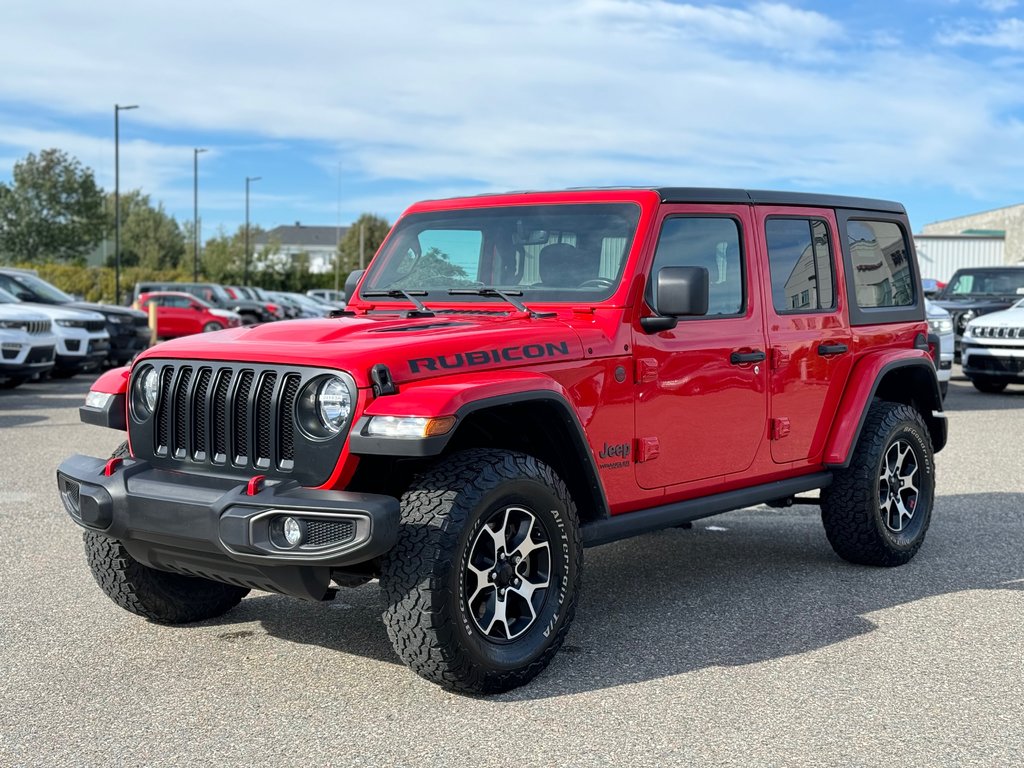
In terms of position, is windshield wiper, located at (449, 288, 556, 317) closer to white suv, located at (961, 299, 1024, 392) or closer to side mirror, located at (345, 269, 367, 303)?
side mirror, located at (345, 269, 367, 303)

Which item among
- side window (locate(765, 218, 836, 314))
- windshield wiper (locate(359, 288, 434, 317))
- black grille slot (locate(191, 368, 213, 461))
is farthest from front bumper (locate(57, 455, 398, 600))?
side window (locate(765, 218, 836, 314))

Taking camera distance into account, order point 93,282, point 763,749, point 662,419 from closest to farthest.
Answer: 1. point 763,749
2. point 662,419
3. point 93,282

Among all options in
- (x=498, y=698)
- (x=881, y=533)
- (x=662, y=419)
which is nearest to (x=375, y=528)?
(x=498, y=698)

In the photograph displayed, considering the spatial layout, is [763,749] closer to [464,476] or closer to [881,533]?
[464,476]

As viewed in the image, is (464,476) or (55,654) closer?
(464,476)

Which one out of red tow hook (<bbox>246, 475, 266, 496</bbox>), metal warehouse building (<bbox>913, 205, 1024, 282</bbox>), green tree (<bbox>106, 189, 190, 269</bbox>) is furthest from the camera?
green tree (<bbox>106, 189, 190, 269</bbox>)

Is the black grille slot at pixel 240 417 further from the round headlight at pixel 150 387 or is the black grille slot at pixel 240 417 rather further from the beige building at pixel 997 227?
the beige building at pixel 997 227

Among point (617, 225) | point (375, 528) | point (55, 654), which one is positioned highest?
point (617, 225)

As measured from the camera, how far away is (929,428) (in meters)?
7.08

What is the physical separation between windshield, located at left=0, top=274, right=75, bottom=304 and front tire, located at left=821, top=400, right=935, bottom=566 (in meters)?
15.8

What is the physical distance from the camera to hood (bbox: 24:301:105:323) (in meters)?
18.3

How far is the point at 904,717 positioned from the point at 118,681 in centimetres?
285

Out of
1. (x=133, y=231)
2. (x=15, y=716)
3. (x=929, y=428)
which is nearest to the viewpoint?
(x=15, y=716)

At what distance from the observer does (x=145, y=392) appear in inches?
187
